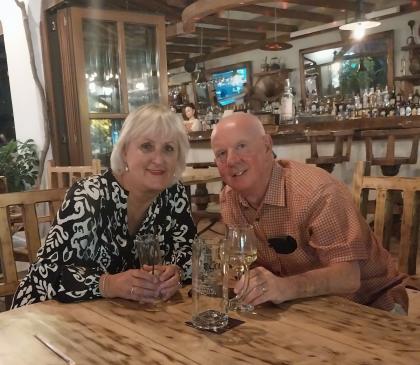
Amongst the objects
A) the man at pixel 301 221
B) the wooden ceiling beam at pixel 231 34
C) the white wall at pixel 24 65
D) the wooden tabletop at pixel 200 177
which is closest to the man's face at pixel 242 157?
the man at pixel 301 221

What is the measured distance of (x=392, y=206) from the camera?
182cm

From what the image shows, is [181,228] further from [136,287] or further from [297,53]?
[297,53]

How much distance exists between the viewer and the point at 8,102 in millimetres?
Result: 5281

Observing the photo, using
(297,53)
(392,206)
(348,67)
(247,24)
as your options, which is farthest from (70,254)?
(297,53)

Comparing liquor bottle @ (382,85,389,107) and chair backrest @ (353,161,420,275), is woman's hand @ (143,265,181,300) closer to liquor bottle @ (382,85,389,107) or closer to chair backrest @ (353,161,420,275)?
chair backrest @ (353,161,420,275)

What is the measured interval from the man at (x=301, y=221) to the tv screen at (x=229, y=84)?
27.2ft

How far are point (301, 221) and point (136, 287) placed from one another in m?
0.55

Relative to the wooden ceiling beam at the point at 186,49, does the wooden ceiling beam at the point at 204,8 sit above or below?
below

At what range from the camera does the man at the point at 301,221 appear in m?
1.40

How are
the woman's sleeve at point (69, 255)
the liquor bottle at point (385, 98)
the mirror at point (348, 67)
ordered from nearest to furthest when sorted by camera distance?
1. the woman's sleeve at point (69, 255)
2. the liquor bottle at point (385, 98)
3. the mirror at point (348, 67)

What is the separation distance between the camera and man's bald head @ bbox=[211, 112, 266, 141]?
1.61 m

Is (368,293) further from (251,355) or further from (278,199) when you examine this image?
(251,355)

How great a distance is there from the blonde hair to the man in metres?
0.14

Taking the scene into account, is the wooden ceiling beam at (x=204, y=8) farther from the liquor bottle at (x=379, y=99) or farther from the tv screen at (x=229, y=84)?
the tv screen at (x=229, y=84)
